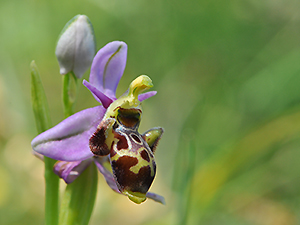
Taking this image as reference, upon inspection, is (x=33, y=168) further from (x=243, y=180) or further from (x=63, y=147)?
(x=63, y=147)

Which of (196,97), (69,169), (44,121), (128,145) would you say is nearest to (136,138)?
(128,145)

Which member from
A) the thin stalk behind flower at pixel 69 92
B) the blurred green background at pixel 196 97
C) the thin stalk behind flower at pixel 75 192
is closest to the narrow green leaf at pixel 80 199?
the thin stalk behind flower at pixel 75 192

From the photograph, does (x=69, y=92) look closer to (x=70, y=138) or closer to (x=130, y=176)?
(x=70, y=138)

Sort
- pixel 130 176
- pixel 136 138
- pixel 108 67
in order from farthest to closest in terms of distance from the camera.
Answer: pixel 108 67 < pixel 136 138 < pixel 130 176

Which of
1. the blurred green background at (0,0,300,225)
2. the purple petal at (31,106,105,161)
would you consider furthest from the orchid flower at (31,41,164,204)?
the blurred green background at (0,0,300,225)

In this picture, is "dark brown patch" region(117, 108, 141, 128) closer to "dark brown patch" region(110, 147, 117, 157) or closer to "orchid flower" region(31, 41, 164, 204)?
"orchid flower" region(31, 41, 164, 204)

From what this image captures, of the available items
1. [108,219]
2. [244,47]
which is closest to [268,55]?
[244,47]
